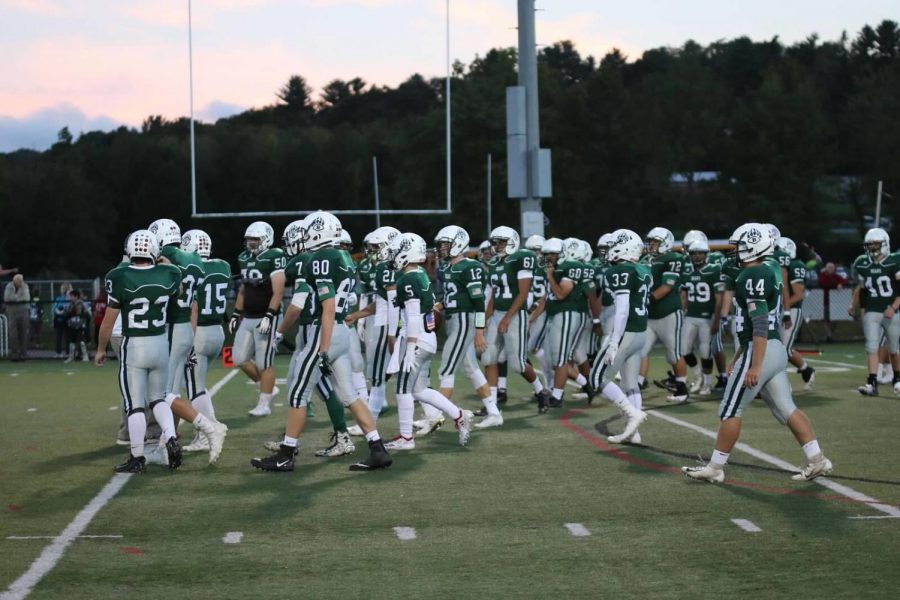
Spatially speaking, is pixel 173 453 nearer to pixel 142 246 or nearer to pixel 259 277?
pixel 142 246

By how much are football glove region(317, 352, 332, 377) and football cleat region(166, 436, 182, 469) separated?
1199 millimetres

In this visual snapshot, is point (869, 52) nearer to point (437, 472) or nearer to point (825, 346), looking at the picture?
point (825, 346)

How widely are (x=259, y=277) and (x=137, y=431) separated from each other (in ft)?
10.9

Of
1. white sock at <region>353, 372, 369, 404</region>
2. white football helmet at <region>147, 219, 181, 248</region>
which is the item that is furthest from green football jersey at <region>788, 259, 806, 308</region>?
white football helmet at <region>147, 219, 181, 248</region>

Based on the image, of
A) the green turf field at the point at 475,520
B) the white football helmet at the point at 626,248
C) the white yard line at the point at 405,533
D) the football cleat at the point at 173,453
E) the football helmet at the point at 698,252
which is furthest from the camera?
the football helmet at the point at 698,252

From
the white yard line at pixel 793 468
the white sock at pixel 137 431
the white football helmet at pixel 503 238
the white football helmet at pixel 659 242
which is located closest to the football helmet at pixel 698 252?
the white football helmet at pixel 659 242

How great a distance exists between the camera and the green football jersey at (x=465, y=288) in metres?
12.0

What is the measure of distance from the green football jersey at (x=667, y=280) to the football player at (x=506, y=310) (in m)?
1.48

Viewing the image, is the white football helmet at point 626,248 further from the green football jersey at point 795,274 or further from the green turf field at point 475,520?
the green football jersey at point 795,274

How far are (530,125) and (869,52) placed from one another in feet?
293

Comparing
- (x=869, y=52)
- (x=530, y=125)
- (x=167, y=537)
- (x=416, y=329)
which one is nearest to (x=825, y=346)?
(x=530, y=125)

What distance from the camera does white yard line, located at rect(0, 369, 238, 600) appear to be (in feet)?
20.8

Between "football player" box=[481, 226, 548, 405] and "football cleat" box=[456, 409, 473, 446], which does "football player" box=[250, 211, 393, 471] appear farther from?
"football player" box=[481, 226, 548, 405]

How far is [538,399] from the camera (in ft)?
46.7
